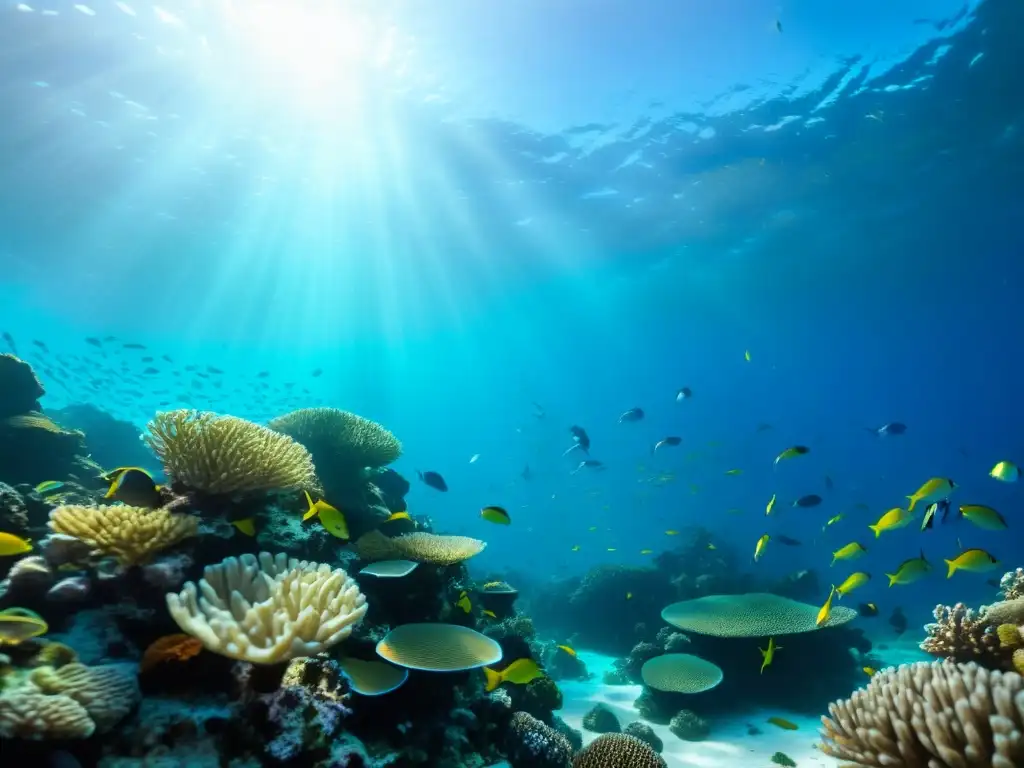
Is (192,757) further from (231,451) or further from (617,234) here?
(617,234)

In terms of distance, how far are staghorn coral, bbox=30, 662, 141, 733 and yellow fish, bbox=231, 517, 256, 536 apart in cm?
143

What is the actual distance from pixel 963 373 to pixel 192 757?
88.9 meters

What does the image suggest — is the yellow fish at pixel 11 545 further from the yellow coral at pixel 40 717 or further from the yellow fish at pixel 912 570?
the yellow fish at pixel 912 570

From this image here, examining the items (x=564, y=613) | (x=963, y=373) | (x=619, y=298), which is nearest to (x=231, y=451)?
(x=564, y=613)

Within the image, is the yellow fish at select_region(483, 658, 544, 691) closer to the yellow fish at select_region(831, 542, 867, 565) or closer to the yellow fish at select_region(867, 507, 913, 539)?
the yellow fish at select_region(831, 542, 867, 565)

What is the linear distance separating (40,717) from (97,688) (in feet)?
1.19

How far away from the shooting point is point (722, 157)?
77.7ft

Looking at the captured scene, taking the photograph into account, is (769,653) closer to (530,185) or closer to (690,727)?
(690,727)

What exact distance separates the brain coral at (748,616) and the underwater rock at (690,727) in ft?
4.46

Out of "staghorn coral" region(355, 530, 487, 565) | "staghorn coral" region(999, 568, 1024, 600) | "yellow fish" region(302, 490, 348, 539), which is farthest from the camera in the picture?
"staghorn coral" region(355, 530, 487, 565)

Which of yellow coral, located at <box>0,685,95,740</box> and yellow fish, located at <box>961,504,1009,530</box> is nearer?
yellow coral, located at <box>0,685,95,740</box>

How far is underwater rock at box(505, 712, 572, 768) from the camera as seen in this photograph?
4867mm

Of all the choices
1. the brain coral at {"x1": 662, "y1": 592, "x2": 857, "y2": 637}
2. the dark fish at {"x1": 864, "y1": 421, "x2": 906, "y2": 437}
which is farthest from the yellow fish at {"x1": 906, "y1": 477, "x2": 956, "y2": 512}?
the dark fish at {"x1": 864, "y1": 421, "x2": 906, "y2": 437}

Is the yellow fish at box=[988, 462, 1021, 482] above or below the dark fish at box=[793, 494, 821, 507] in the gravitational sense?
below
